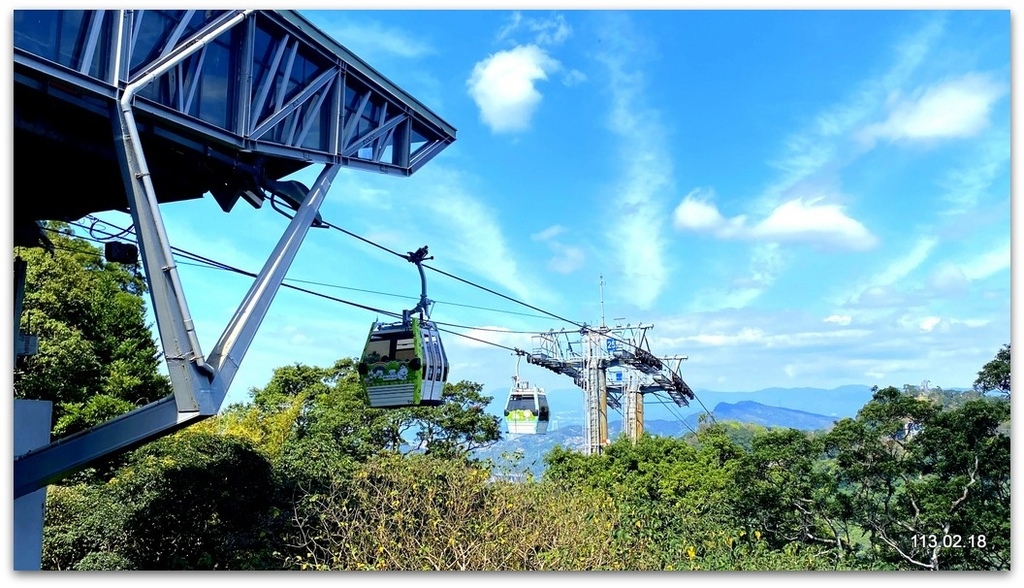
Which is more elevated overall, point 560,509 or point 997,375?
point 997,375

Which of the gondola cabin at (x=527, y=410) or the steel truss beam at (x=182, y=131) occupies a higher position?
the steel truss beam at (x=182, y=131)

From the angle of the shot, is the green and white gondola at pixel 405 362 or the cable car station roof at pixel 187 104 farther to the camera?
the green and white gondola at pixel 405 362

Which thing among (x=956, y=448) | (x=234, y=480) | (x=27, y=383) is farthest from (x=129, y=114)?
(x=27, y=383)

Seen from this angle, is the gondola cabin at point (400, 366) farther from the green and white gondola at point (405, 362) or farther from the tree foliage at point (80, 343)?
the tree foliage at point (80, 343)

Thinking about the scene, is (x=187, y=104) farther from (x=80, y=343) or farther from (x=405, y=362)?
(x=80, y=343)

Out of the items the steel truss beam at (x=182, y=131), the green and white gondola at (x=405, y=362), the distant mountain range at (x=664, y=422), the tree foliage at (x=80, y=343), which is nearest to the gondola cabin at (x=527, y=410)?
the distant mountain range at (x=664, y=422)

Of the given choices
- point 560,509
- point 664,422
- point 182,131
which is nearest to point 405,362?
point 560,509
